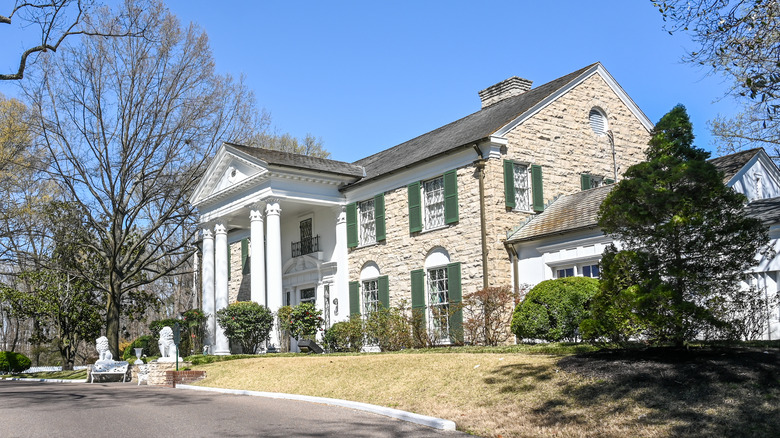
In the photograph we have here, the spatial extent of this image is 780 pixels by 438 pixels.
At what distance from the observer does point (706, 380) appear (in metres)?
8.33

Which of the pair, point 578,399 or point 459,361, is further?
point 459,361

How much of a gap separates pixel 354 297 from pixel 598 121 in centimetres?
982

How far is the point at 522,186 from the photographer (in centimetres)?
2028

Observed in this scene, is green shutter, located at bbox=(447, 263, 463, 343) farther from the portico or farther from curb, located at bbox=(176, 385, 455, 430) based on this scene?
curb, located at bbox=(176, 385, 455, 430)

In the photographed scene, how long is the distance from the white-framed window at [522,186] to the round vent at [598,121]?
334cm

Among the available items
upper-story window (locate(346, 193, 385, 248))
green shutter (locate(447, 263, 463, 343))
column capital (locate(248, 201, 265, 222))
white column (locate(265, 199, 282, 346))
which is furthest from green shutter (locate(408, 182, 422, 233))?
column capital (locate(248, 201, 265, 222))

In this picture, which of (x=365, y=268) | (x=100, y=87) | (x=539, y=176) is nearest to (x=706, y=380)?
(x=539, y=176)

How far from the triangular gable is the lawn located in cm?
839

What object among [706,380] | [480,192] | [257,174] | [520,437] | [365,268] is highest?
[257,174]

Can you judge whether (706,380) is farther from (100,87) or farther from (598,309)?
(100,87)

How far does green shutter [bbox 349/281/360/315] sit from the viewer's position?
2334cm

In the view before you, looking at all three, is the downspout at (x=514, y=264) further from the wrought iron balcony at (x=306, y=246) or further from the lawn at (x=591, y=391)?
the wrought iron balcony at (x=306, y=246)

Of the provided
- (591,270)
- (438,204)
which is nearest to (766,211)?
(591,270)

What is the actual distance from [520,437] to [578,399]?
3.82 feet
